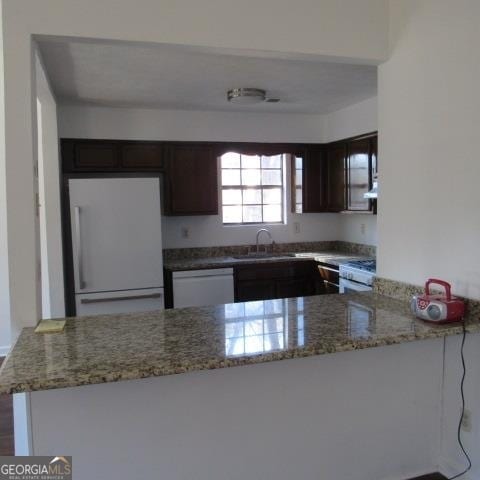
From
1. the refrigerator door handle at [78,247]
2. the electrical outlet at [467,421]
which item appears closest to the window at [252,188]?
the refrigerator door handle at [78,247]

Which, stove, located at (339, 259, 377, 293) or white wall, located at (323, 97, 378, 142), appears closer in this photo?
stove, located at (339, 259, 377, 293)

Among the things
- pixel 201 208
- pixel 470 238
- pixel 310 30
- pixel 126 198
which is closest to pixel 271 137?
pixel 201 208

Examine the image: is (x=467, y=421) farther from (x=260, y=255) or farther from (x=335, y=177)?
(x=335, y=177)

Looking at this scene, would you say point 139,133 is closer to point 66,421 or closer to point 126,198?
point 126,198

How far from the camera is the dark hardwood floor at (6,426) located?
281 cm

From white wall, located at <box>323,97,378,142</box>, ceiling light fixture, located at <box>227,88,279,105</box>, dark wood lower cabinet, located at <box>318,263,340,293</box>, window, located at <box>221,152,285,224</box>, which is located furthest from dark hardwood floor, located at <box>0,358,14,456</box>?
white wall, located at <box>323,97,378,142</box>

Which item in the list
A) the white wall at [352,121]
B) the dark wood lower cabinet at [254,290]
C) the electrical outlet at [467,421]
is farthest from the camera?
the dark wood lower cabinet at [254,290]

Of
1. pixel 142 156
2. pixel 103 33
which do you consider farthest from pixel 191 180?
pixel 103 33

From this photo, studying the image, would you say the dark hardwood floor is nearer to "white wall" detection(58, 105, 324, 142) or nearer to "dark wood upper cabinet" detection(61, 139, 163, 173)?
"dark wood upper cabinet" detection(61, 139, 163, 173)

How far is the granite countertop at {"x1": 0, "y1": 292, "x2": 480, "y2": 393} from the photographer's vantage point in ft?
5.25

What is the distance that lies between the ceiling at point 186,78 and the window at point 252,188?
0.71 meters

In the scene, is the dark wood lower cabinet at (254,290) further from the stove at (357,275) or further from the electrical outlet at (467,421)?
the electrical outlet at (467,421)

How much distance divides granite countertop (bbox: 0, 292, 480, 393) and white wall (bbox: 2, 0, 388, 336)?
36 centimetres

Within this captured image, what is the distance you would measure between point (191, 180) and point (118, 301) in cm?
141
